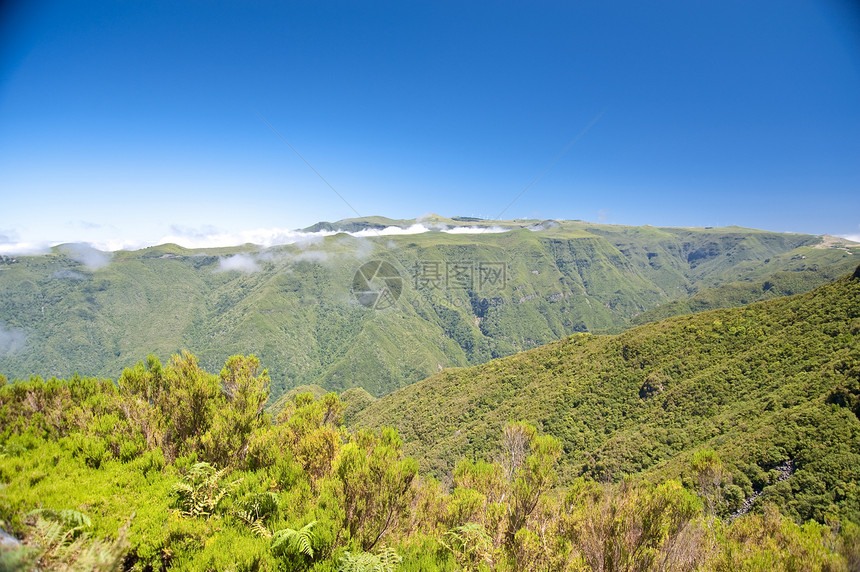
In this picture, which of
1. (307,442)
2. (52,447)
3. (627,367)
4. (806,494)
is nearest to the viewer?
(52,447)

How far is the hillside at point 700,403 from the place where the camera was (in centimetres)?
3731

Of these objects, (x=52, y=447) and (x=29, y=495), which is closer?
(x=29, y=495)

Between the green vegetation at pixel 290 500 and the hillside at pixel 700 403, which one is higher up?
the green vegetation at pixel 290 500

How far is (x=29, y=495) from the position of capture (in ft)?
23.0

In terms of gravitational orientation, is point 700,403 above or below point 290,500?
below

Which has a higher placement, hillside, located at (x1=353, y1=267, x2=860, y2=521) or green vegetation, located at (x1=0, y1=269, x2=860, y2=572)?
green vegetation, located at (x1=0, y1=269, x2=860, y2=572)

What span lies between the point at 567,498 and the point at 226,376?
18362 mm

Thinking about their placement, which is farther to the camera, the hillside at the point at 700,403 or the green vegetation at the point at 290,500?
the hillside at the point at 700,403

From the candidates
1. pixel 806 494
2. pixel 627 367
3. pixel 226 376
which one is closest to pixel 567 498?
pixel 226 376

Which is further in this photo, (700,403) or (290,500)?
(700,403)

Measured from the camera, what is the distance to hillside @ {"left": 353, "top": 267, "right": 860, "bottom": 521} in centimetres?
3731

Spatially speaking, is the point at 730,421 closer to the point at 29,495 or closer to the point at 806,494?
the point at 806,494

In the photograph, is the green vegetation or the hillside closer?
the green vegetation

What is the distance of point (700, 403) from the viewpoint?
6103 centimetres
